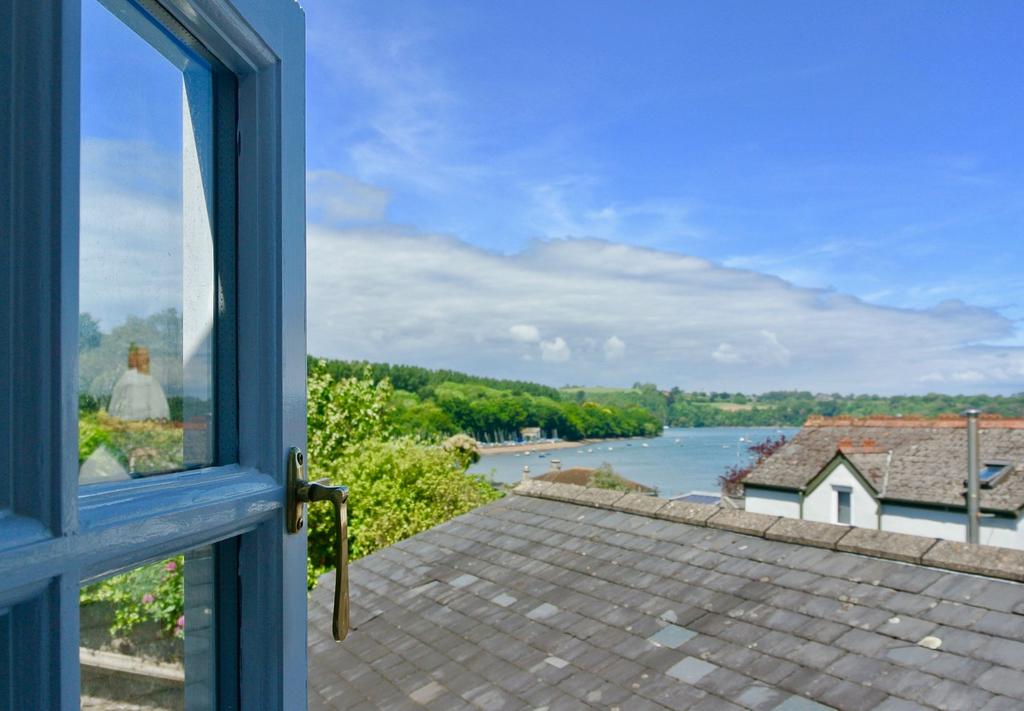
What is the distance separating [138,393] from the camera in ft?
2.26

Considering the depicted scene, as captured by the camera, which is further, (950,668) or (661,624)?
(661,624)

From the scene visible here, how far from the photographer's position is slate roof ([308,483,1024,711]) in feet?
10.6

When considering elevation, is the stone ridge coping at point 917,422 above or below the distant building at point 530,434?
above

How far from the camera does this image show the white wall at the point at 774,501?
17594 mm

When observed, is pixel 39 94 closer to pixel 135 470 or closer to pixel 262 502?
pixel 135 470

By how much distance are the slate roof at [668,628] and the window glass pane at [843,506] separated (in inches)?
489

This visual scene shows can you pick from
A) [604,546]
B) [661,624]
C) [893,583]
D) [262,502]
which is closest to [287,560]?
[262,502]

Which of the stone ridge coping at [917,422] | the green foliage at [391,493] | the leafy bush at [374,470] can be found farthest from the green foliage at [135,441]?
the stone ridge coping at [917,422]

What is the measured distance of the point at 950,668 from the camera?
3.11m

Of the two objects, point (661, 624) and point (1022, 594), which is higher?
point (1022, 594)

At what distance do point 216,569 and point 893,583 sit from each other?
3.95 meters

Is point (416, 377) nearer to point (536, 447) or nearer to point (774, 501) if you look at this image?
point (536, 447)

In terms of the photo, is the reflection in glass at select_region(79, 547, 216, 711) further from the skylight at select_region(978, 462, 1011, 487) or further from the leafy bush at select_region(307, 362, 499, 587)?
the skylight at select_region(978, 462, 1011, 487)

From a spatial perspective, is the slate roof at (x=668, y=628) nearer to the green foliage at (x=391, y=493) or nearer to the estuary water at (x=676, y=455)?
the green foliage at (x=391, y=493)
